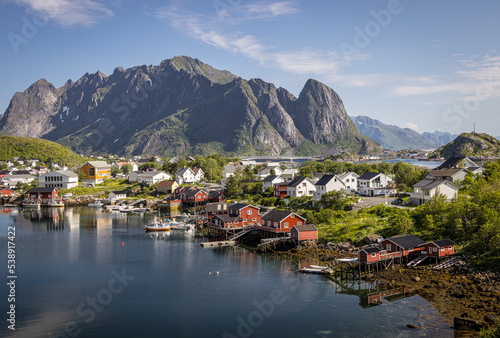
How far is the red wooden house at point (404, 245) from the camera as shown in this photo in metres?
40.8

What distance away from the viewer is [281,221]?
53.7 meters

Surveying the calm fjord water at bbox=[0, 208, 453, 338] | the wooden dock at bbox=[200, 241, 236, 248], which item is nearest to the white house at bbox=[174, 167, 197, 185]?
the calm fjord water at bbox=[0, 208, 453, 338]

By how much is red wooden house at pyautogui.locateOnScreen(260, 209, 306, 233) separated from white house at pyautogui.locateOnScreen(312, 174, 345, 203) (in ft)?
47.3

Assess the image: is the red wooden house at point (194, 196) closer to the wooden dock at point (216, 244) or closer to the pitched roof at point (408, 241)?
the wooden dock at point (216, 244)

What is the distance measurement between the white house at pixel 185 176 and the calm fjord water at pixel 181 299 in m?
62.3

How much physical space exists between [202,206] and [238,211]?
30.6 metres

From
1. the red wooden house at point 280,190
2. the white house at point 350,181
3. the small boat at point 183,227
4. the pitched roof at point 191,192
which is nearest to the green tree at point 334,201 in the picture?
the red wooden house at point 280,190

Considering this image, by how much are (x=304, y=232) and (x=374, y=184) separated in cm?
3099

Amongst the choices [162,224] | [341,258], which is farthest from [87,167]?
[341,258]

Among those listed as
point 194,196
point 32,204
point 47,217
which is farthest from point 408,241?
point 32,204

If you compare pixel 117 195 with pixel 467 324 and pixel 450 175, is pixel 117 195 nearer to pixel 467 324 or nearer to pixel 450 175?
pixel 450 175

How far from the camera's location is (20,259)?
4653 cm

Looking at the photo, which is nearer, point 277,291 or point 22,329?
point 22,329

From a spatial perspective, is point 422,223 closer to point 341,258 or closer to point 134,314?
point 341,258
